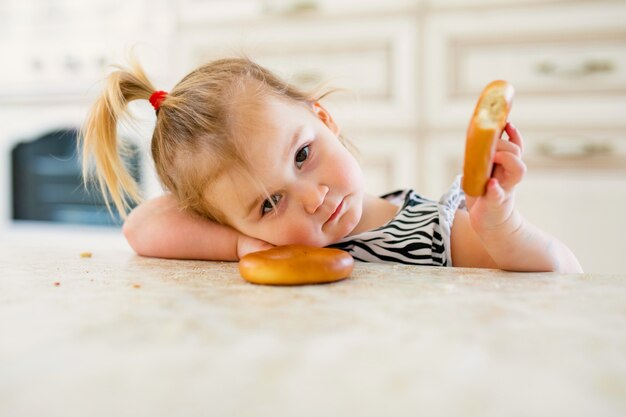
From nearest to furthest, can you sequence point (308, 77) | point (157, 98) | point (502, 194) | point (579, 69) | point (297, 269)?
point (297, 269) → point (502, 194) → point (157, 98) → point (579, 69) → point (308, 77)

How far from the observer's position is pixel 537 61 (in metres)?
1.67

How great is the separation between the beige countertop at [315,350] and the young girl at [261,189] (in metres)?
0.33

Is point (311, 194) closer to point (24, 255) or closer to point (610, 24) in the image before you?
point (24, 255)

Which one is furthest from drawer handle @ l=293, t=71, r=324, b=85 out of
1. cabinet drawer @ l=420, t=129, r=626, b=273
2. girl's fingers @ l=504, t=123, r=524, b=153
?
girl's fingers @ l=504, t=123, r=524, b=153

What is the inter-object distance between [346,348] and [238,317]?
0.10m

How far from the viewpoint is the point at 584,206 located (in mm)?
1637

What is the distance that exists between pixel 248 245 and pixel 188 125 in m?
0.21

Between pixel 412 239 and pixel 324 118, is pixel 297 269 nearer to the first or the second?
pixel 412 239

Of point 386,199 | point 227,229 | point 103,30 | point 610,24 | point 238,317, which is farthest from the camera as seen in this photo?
point 103,30

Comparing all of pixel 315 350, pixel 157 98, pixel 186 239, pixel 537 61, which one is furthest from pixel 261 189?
pixel 537 61

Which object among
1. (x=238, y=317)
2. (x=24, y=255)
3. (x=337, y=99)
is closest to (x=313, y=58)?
(x=337, y=99)

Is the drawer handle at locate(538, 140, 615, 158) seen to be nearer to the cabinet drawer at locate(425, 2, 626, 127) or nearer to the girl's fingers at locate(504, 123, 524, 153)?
the cabinet drawer at locate(425, 2, 626, 127)

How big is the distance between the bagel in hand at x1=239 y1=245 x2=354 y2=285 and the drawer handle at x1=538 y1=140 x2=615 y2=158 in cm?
123

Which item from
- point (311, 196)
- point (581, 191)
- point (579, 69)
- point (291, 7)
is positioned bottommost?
point (581, 191)
